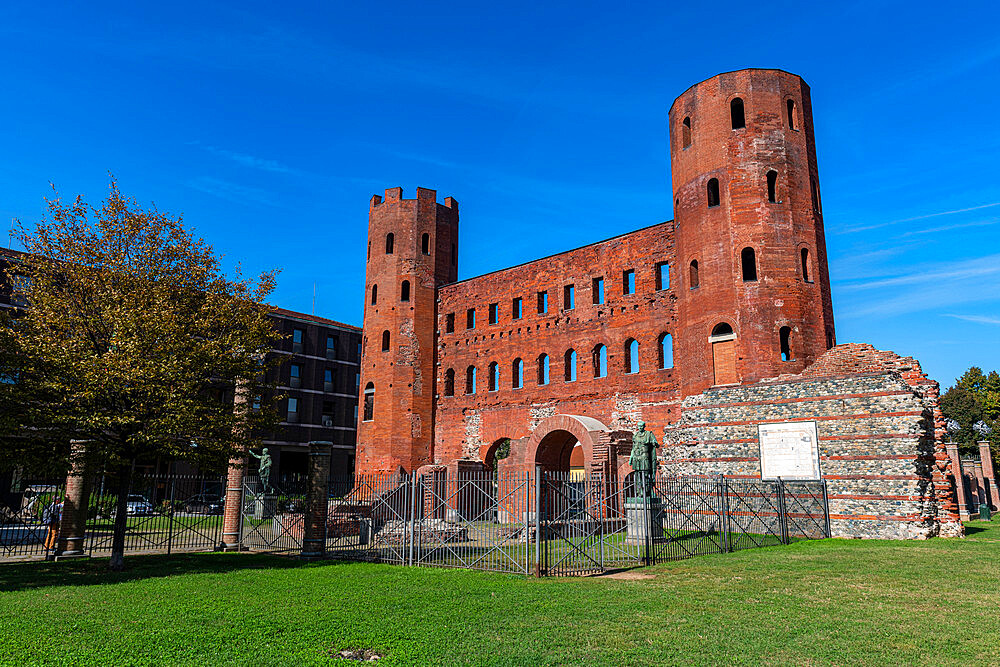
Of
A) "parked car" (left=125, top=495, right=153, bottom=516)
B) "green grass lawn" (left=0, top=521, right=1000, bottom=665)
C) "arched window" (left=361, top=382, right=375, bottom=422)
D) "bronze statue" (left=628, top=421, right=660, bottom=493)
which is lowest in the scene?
"green grass lawn" (left=0, top=521, right=1000, bottom=665)

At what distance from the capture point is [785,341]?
21.2 m

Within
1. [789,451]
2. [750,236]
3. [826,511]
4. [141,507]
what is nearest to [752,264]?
[750,236]

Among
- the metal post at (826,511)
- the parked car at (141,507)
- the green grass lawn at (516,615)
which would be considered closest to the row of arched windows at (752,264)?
the metal post at (826,511)

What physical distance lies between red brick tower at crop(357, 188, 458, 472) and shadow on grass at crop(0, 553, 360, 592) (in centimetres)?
1525

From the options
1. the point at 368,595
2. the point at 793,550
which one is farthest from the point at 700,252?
the point at 368,595

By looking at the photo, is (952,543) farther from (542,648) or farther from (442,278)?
(442,278)

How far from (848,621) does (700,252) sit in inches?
652

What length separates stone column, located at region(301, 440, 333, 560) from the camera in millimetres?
15094

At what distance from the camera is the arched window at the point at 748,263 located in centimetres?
2173

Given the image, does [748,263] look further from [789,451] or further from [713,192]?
[789,451]

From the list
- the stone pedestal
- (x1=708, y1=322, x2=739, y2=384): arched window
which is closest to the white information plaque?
(x1=708, y1=322, x2=739, y2=384): arched window

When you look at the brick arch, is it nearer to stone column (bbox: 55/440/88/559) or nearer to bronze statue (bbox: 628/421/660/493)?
bronze statue (bbox: 628/421/660/493)

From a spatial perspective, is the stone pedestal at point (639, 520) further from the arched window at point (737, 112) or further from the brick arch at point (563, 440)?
the arched window at point (737, 112)

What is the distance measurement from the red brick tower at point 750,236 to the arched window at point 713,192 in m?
0.04
